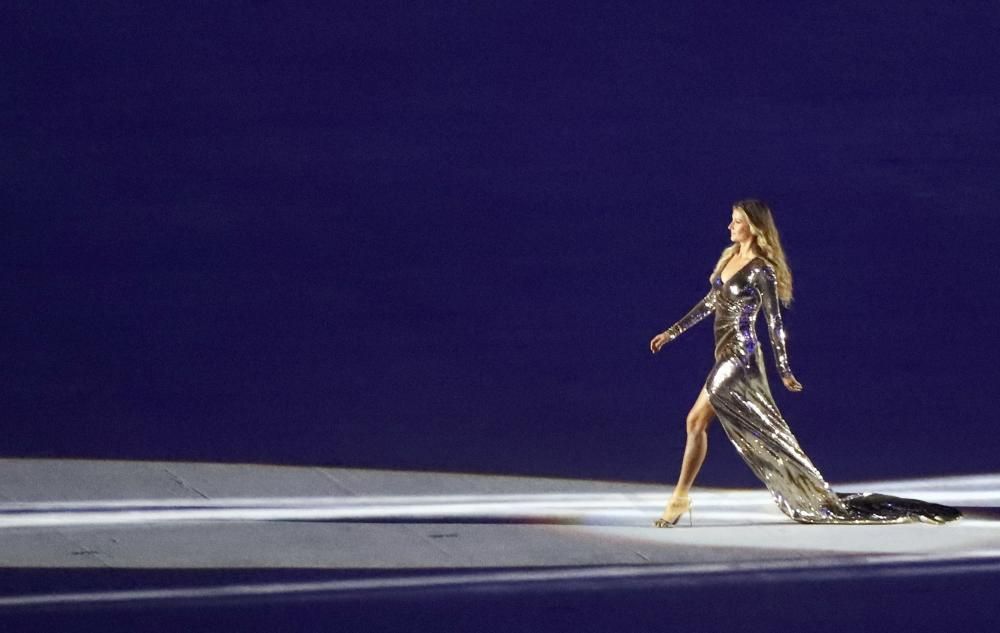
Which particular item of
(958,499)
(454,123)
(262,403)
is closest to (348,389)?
(262,403)

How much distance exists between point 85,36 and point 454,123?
90.1 inches

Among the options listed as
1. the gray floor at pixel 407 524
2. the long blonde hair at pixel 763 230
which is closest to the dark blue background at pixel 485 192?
the gray floor at pixel 407 524

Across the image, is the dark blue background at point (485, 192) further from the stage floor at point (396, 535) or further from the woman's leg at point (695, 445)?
the woman's leg at point (695, 445)

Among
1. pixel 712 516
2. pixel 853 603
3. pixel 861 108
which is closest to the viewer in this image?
pixel 853 603

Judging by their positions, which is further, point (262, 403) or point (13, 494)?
point (262, 403)

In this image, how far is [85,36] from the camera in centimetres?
1023

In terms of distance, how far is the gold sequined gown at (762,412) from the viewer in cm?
716

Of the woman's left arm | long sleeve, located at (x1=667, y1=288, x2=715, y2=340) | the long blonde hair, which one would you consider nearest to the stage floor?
the woman's left arm

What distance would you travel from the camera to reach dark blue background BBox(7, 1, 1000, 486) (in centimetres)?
948

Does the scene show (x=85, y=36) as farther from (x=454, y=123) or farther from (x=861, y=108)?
(x=861, y=108)

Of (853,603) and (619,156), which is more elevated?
(619,156)

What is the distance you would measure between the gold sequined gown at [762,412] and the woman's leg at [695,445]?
6 cm

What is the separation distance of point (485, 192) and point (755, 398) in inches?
130

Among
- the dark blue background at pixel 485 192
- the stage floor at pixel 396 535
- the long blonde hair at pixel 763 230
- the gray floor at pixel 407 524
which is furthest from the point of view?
the dark blue background at pixel 485 192
